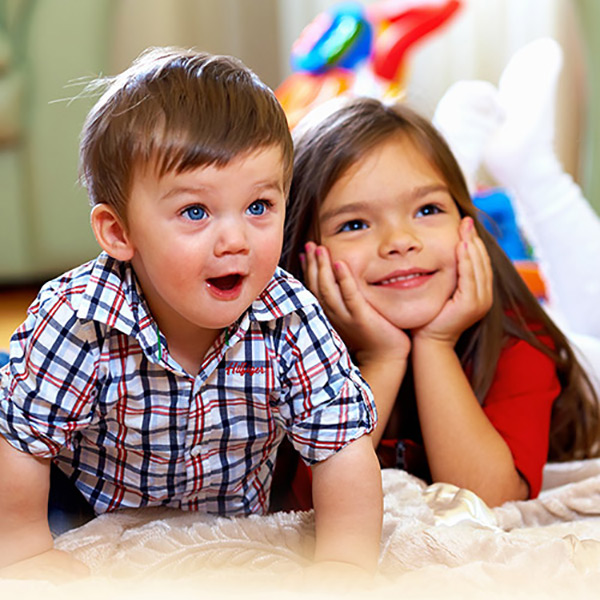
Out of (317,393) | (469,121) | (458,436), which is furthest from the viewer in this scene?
(469,121)

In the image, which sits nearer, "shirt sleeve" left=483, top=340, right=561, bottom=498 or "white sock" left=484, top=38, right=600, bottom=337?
"shirt sleeve" left=483, top=340, right=561, bottom=498

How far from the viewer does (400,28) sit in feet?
7.01

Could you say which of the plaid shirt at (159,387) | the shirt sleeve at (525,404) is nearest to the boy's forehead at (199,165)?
the plaid shirt at (159,387)

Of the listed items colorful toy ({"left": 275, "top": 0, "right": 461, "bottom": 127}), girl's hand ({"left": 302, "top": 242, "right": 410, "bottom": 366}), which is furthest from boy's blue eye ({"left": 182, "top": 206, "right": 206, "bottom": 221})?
colorful toy ({"left": 275, "top": 0, "right": 461, "bottom": 127})

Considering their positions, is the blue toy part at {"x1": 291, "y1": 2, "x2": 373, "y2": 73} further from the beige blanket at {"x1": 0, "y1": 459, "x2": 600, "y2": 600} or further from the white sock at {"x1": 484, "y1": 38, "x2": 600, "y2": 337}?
the beige blanket at {"x1": 0, "y1": 459, "x2": 600, "y2": 600}

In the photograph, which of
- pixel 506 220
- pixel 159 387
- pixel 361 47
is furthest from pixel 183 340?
pixel 361 47

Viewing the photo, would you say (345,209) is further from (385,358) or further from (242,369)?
(242,369)

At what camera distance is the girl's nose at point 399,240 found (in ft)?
3.16

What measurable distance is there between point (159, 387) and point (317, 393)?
13 centimetres

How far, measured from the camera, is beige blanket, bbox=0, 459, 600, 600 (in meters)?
0.61

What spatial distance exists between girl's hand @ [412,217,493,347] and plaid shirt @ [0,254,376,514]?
25 centimetres

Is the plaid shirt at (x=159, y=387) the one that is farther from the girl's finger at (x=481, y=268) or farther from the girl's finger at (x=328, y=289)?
the girl's finger at (x=481, y=268)

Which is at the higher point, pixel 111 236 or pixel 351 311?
pixel 111 236

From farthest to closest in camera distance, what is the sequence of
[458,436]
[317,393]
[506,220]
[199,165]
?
A: [506,220]
[458,436]
[317,393]
[199,165]
